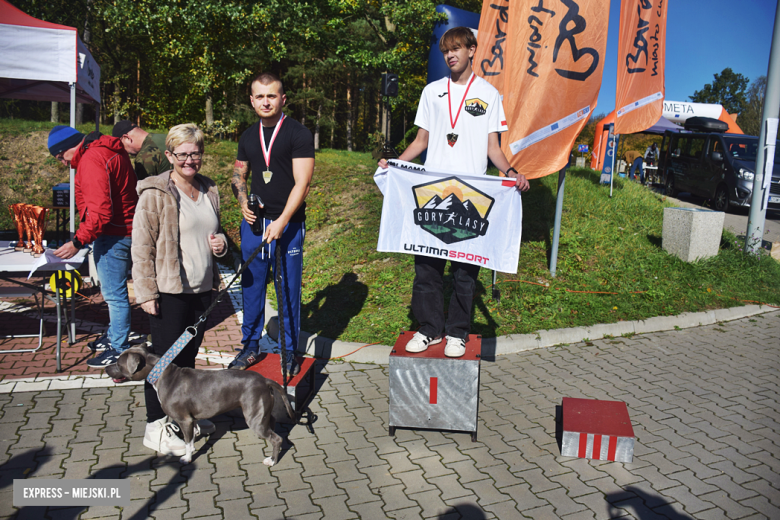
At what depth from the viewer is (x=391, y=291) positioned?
7359 mm

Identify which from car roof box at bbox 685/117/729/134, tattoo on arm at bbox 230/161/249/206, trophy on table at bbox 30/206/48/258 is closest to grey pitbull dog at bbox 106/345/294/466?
tattoo on arm at bbox 230/161/249/206

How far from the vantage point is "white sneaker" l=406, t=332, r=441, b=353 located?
164 inches

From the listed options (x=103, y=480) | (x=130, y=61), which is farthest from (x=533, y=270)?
(x=130, y=61)

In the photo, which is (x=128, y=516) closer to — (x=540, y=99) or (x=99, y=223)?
(x=99, y=223)

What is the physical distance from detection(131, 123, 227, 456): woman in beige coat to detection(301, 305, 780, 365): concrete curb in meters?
2.00

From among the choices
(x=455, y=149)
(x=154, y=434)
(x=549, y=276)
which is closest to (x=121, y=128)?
(x=154, y=434)

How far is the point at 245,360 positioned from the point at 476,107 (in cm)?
276

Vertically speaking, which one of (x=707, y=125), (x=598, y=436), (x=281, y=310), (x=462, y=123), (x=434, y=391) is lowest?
(x=598, y=436)

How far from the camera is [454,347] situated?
13.5 feet

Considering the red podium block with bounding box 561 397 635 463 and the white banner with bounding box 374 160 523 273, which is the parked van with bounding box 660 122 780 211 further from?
the red podium block with bounding box 561 397 635 463

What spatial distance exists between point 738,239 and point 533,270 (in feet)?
15.8

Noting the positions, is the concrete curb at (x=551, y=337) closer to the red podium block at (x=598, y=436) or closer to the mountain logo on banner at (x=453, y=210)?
the mountain logo on banner at (x=453, y=210)

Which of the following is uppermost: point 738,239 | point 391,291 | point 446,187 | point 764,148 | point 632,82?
point 632,82

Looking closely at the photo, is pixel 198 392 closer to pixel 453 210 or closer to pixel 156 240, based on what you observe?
pixel 156 240
